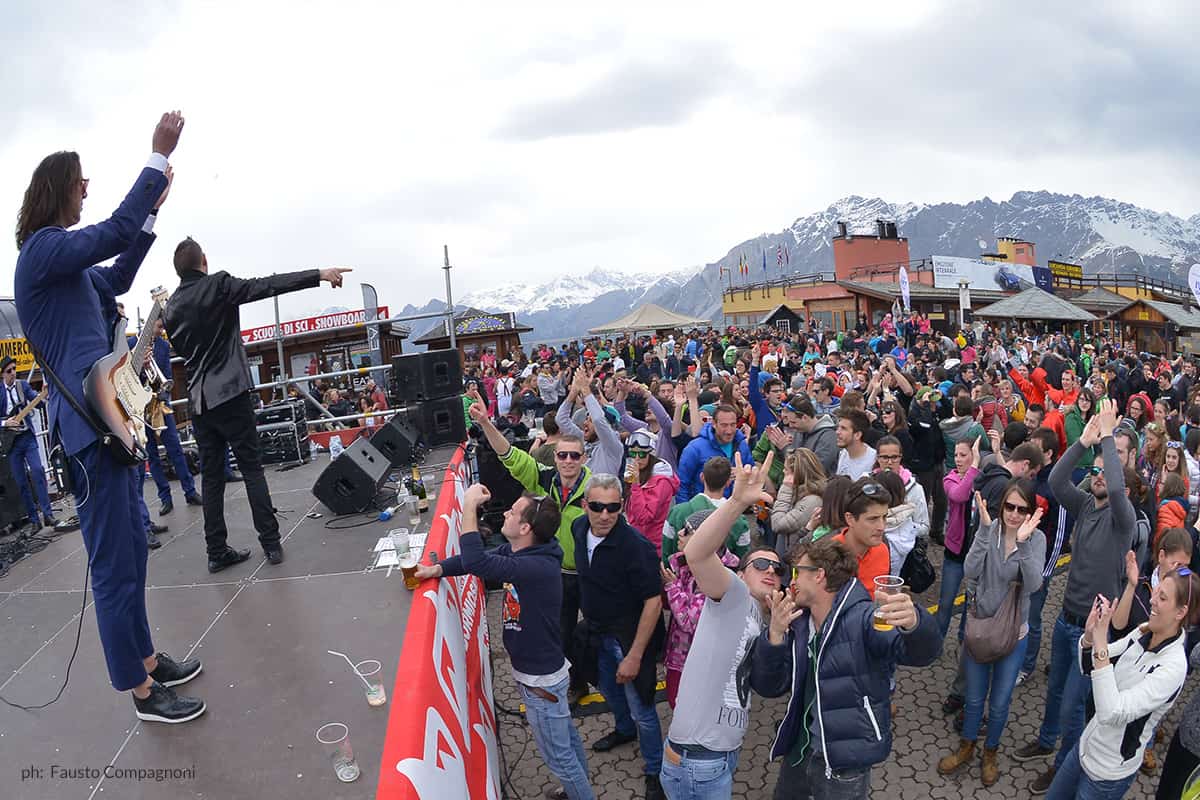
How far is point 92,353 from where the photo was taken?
2723mm

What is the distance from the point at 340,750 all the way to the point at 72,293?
2116 millimetres

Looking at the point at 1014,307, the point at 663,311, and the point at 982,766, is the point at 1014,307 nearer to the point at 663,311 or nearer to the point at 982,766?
the point at 663,311

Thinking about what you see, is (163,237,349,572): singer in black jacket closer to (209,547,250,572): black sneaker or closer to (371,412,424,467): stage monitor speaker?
(209,547,250,572): black sneaker

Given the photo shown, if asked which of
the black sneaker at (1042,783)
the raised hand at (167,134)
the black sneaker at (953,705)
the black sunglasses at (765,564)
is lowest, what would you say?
the black sneaker at (1042,783)

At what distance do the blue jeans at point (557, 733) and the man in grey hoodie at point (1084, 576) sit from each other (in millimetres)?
2706

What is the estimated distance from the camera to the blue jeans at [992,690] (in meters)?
3.91

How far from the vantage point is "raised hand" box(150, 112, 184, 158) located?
2627 mm

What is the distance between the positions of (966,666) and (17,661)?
5100 mm

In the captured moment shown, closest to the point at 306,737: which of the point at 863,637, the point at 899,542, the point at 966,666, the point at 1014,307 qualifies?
the point at 863,637

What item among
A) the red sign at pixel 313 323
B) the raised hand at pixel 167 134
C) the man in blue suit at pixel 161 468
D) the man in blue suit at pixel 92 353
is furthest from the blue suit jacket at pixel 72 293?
the red sign at pixel 313 323

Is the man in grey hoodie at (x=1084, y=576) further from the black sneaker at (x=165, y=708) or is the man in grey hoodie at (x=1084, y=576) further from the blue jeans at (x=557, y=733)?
the black sneaker at (x=165, y=708)

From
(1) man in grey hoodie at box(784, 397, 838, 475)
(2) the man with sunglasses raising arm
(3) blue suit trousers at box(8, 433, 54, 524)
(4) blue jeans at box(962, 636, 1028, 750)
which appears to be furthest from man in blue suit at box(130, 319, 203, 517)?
(4) blue jeans at box(962, 636, 1028, 750)

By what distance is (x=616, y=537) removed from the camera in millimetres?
3648

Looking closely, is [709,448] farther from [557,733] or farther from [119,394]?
[119,394]
